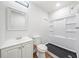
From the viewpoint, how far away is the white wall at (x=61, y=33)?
9.05ft

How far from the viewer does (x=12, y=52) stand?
1492 millimetres

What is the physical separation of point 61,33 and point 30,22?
1700 mm

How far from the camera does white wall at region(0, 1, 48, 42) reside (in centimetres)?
170

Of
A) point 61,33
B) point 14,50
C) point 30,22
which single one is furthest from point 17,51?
point 61,33

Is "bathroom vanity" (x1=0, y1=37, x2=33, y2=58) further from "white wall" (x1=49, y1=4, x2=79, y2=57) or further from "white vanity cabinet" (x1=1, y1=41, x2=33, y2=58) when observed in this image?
"white wall" (x1=49, y1=4, x2=79, y2=57)

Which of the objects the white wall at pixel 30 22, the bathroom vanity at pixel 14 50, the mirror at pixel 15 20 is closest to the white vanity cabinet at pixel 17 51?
the bathroom vanity at pixel 14 50

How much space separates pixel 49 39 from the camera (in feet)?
14.3

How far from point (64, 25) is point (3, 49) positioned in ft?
9.20

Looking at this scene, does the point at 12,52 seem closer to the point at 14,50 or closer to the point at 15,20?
the point at 14,50

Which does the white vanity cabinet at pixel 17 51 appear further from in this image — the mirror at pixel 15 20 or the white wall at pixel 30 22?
the mirror at pixel 15 20

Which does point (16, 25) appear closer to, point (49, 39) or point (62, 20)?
point (62, 20)

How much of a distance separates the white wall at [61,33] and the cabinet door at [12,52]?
223 centimetres

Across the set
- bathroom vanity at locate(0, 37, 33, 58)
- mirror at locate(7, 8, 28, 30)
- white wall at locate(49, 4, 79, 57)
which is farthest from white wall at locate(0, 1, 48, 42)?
white wall at locate(49, 4, 79, 57)

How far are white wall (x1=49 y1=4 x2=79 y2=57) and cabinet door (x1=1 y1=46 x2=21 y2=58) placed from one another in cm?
223
